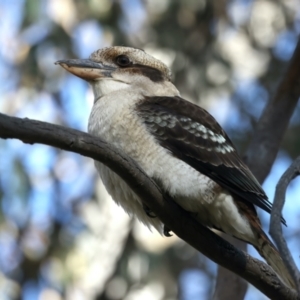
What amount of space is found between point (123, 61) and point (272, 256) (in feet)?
3.64

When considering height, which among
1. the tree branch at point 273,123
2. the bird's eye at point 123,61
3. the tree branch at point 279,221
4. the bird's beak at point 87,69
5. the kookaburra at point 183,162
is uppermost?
the tree branch at point 273,123

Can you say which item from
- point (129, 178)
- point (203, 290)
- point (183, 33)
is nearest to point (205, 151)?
point (129, 178)

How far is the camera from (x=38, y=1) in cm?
566

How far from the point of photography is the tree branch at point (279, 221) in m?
1.95

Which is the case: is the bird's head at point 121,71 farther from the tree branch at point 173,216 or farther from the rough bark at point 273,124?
the tree branch at point 173,216

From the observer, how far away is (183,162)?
281 centimetres

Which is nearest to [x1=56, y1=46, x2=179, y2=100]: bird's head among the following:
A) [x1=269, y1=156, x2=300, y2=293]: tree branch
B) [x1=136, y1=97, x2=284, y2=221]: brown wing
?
[x1=136, y1=97, x2=284, y2=221]: brown wing

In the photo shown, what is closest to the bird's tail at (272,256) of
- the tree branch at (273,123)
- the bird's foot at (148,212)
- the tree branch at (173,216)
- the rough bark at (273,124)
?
the tree branch at (173,216)

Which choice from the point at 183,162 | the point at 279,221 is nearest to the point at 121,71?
the point at 183,162

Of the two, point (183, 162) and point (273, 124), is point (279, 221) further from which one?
point (273, 124)

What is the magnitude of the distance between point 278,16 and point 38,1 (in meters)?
2.35

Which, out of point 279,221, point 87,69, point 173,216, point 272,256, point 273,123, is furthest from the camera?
point 273,123

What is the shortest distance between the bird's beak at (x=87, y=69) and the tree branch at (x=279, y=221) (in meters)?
1.10

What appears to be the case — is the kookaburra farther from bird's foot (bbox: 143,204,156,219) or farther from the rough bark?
the rough bark
